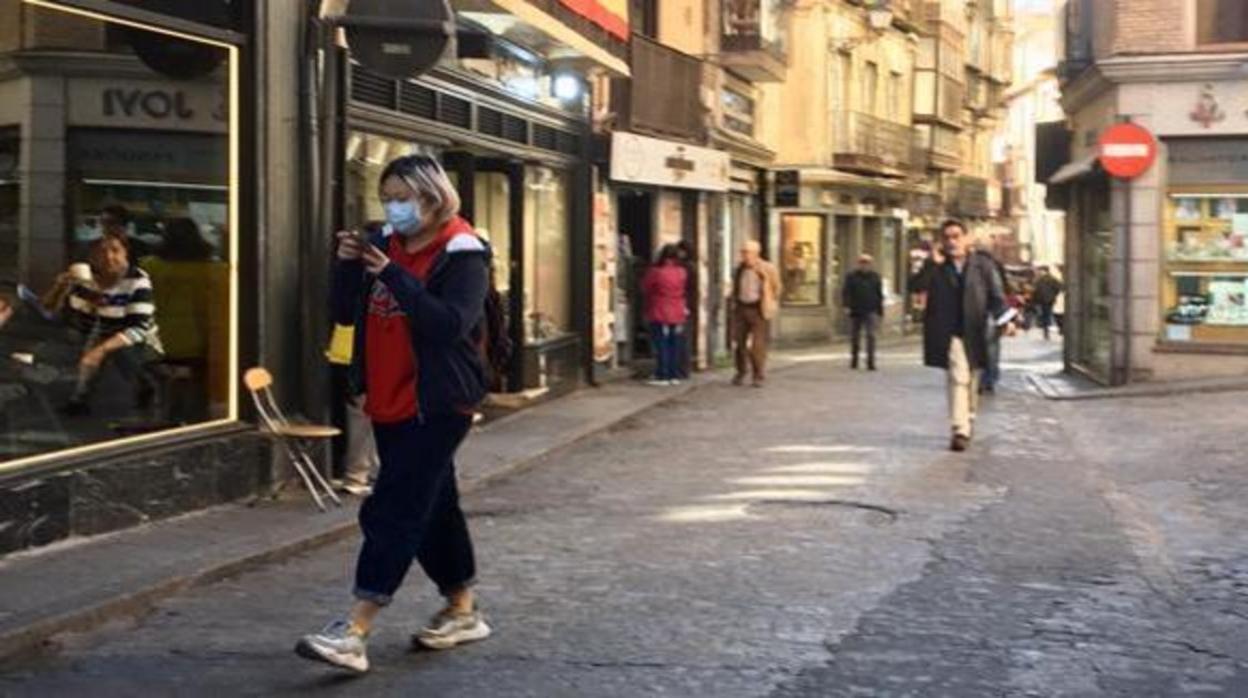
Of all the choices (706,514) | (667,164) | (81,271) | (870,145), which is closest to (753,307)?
(667,164)

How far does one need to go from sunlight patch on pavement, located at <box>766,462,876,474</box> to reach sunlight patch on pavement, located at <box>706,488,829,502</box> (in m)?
0.95

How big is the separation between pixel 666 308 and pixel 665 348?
55cm

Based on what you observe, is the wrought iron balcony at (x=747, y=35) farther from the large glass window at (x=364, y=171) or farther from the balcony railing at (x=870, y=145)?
the large glass window at (x=364, y=171)

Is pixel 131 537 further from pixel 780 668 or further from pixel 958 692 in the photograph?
pixel 958 692

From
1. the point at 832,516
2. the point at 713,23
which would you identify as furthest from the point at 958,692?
the point at 713,23

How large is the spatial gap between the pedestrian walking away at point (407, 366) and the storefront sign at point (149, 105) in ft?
11.8

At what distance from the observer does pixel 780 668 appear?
5707 mm

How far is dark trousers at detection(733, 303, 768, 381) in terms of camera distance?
19.4m

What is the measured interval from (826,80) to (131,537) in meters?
26.0

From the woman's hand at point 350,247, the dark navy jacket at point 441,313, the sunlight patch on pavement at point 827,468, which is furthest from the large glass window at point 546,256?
the woman's hand at point 350,247

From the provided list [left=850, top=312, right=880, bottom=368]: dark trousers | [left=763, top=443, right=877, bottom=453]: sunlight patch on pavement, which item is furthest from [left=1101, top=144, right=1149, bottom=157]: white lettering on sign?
[left=763, top=443, right=877, bottom=453]: sunlight patch on pavement

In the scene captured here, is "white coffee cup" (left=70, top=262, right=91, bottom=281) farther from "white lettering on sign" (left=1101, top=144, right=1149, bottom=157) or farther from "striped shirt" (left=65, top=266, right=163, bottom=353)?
"white lettering on sign" (left=1101, top=144, right=1149, bottom=157)

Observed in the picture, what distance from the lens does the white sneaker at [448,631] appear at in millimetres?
5938

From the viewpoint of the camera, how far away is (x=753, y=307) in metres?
19.5
